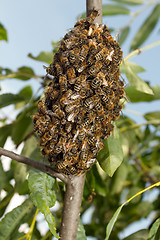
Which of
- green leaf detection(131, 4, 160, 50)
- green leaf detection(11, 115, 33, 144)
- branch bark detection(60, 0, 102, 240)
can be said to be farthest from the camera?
green leaf detection(131, 4, 160, 50)

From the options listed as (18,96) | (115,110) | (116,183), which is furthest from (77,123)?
(116,183)

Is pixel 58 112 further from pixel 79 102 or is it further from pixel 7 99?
pixel 7 99

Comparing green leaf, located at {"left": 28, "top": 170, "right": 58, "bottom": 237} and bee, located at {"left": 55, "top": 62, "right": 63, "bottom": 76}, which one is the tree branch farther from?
bee, located at {"left": 55, "top": 62, "right": 63, "bottom": 76}

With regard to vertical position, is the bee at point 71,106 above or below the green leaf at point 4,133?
above

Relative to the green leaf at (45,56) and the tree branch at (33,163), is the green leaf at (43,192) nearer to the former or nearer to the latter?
the tree branch at (33,163)

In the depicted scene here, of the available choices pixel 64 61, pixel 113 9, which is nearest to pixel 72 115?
pixel 64 61

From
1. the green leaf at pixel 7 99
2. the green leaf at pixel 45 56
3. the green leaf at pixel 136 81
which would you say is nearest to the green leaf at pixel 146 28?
the green leaf at pixel 45 56

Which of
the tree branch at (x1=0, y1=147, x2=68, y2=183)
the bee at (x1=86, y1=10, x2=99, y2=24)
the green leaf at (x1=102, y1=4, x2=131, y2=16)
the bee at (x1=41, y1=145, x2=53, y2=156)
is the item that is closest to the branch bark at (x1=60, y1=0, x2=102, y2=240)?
the tree branch at (x1=0, y1=147, x2=68, y2=183)
